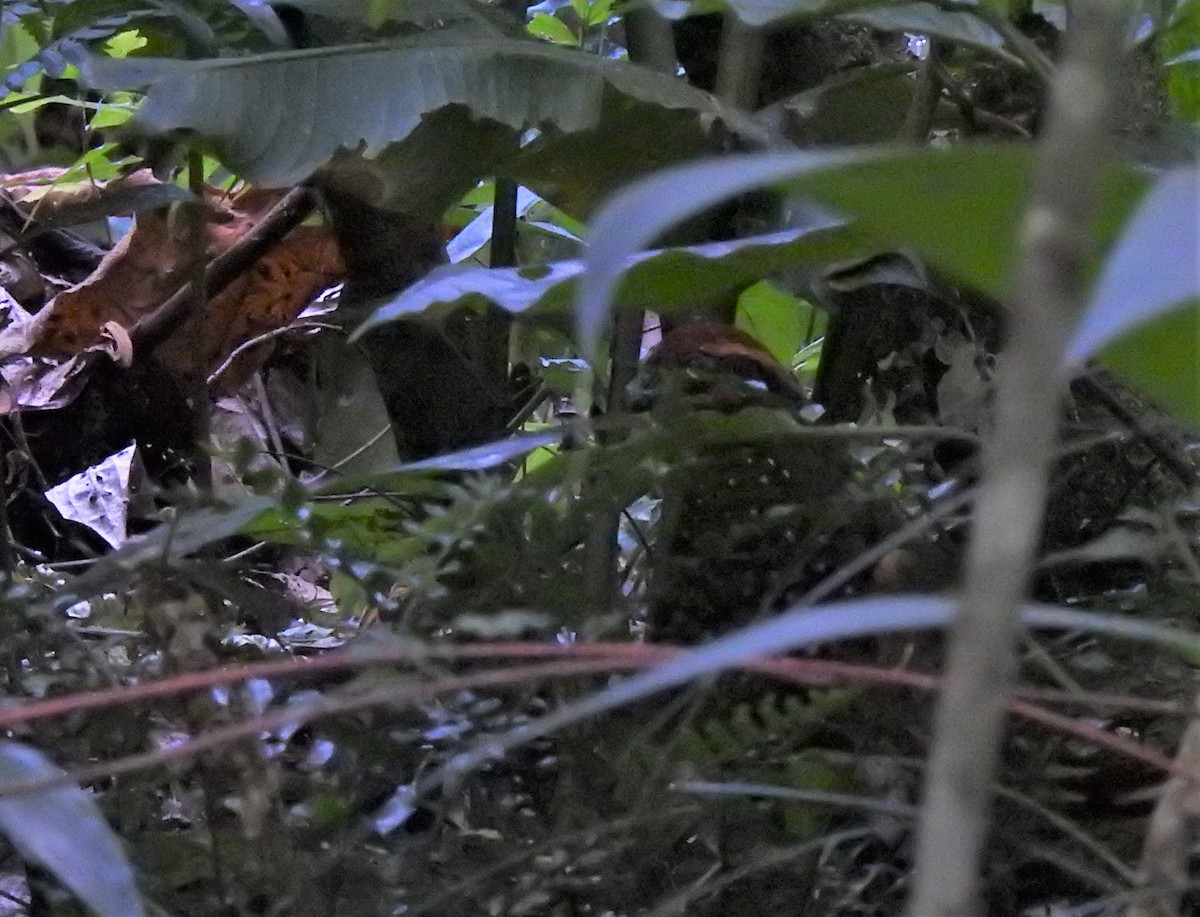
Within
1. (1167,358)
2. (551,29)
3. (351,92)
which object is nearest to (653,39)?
(351,92)

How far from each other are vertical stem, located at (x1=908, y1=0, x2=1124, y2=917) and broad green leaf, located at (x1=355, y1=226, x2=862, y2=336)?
10.2 inches

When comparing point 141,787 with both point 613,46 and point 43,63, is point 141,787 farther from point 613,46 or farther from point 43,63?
point 613,46

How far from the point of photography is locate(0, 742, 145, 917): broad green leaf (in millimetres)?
273

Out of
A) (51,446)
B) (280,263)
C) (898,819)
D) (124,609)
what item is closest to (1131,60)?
(898,819)

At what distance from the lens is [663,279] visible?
0.44 m

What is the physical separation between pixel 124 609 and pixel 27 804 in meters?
0.27

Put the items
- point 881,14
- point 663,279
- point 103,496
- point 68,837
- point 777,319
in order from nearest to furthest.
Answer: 1. point 68,837
2. point 663,279
3. point 881,14
4. point 777,319
5. point 103,496

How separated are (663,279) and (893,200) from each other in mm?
242

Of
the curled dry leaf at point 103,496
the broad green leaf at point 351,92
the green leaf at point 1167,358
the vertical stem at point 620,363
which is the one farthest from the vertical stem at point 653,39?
the curled dry leaf at point 103,496

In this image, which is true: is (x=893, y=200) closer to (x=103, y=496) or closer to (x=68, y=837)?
(x=68, y=837)

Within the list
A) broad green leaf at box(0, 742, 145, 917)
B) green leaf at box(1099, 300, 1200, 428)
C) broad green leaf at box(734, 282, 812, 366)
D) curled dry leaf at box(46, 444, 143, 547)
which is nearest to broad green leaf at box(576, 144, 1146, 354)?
green leaf at box(1099, 300, 1200, 428)

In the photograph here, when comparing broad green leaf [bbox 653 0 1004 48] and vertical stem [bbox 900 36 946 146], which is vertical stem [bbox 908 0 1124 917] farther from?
vertical stem [bbox 900 36 946 146]

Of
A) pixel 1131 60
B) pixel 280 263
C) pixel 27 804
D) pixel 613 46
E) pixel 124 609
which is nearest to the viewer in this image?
pixel 27 804

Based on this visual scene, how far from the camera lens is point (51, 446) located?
54.9 inches
